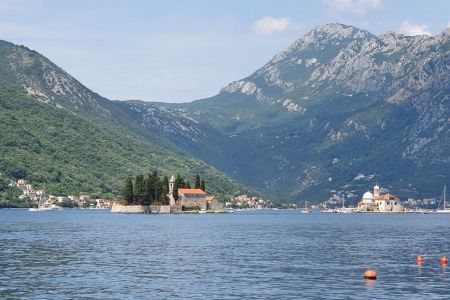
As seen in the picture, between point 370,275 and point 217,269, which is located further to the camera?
point 217,269

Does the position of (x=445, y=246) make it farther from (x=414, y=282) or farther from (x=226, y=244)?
(x=414, y=282)

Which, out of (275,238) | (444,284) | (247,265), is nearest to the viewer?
(444,284)

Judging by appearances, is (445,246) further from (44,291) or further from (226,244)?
(44,291)

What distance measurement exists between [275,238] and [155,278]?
7774 centimetres

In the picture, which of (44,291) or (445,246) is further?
(445,246)

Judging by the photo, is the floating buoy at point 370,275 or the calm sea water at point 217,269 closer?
the calm sea water at point 217,269

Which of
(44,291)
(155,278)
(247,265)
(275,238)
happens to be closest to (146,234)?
(275,238)

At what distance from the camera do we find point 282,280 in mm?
88938

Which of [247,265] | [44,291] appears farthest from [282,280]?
[44,291]

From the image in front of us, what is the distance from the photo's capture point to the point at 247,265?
343ft

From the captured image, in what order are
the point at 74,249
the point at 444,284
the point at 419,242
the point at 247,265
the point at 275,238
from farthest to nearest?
1. the point at 275,238
2. the point at 419,242
3. the point at 74,249
4. the point at 247,265
5. the point at 444,284

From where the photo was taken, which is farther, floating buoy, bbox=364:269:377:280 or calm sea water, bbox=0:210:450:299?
floating buoy, bbox=364:269:377:280

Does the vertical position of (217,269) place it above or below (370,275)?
above

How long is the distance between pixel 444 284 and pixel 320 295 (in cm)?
1641
